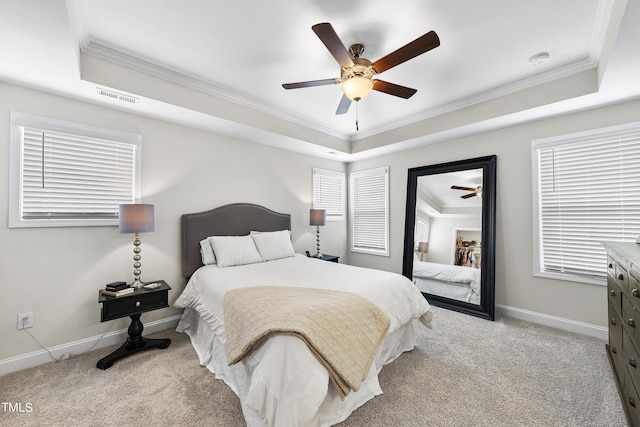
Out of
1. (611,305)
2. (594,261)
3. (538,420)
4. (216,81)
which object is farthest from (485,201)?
(216,81)

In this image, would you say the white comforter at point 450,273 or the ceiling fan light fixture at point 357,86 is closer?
the ceiling fan light fixture at point 357,86

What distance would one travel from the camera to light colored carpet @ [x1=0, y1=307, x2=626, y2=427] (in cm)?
174

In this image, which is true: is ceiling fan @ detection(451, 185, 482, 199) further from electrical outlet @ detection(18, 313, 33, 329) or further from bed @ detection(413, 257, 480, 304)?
electrical outlet @ detection(18, 313, 33, 329)

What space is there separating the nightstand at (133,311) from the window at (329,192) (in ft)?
9.21

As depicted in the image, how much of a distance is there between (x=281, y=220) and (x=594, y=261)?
3.76 meters

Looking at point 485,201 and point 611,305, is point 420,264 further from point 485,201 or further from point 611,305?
point 611,305

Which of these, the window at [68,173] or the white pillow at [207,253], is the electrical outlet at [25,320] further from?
the white pillow at [207,253]

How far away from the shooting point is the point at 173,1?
189 centimetres

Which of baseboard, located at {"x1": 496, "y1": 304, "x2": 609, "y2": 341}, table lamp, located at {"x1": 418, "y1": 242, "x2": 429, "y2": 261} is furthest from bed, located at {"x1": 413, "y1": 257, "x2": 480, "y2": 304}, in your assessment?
baseboard, located at {"x1": 496, "y1": 304, "x2": 609, "y2": 341}

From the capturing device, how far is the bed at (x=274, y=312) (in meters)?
1.46

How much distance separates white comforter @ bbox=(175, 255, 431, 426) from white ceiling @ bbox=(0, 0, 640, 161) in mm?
1882

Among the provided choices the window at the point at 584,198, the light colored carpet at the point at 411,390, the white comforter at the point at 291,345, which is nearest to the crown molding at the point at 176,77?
the white comforter at the point at 291,345

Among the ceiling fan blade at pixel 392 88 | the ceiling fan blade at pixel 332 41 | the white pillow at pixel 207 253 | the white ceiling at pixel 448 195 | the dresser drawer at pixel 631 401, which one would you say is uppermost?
the ceiling fan blade at pixel 332 41

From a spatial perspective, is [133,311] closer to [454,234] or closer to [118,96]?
Result: [118,96]
